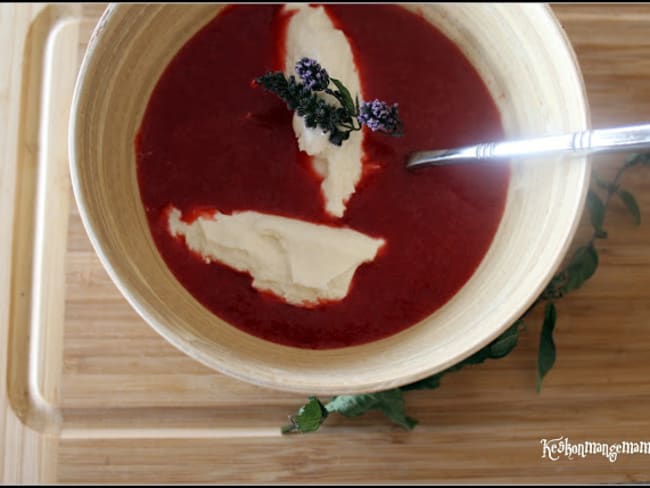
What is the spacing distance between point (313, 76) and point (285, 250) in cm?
33

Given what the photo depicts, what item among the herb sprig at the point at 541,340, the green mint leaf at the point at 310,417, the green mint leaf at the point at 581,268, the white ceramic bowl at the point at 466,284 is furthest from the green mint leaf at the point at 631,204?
the green mint leaf at the point at 310,417

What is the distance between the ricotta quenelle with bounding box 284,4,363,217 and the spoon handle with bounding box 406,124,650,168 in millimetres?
122

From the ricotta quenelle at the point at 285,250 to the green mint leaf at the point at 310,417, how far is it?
0.63ft

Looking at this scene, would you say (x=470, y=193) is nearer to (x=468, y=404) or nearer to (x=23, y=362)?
(x=468, y=404)

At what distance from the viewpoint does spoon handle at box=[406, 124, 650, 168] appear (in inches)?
46.4

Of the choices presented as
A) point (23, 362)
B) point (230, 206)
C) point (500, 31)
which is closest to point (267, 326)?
point (230, 206)

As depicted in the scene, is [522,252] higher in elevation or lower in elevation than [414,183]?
lower

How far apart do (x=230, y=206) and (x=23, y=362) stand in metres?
0.52

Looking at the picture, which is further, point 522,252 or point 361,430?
point 361,430

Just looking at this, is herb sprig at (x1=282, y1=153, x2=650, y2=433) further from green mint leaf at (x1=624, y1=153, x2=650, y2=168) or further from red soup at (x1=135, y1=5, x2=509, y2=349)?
red soup at (x1=135, y1=5, x2=509, y2=349)

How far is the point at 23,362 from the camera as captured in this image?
147cm

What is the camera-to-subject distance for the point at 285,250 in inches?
55.6

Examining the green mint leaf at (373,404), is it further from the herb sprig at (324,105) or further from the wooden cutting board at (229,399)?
the herb sprig at (324,105)

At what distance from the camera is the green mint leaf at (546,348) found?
56.8 inches
